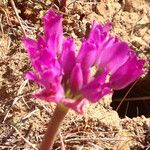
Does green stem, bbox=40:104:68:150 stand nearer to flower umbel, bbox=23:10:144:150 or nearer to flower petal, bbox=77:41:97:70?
flower umbel, bbox=23:10:144:150

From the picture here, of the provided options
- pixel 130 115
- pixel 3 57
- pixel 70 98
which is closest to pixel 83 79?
pixel 70 98

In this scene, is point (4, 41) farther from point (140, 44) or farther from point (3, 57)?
point (140, 44)

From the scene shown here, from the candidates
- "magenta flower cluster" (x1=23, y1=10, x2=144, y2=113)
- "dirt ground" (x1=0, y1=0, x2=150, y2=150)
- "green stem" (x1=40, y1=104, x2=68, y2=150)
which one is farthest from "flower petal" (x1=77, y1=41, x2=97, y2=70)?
"dirt ground" (x1=0, y1=0, x2=150, y2=150)

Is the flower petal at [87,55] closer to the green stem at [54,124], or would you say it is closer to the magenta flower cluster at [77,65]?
Answer: the magenta flower cluster at [77,65]

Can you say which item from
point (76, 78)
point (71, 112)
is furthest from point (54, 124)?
point (71, 112)

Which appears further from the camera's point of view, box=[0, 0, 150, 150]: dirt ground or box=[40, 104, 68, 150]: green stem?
box=[0, 0, 150, 150]: dirt ground

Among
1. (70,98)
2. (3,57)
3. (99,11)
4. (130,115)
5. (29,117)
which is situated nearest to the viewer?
(70,98)

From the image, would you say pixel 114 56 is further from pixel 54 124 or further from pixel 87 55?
pixel 54 124
